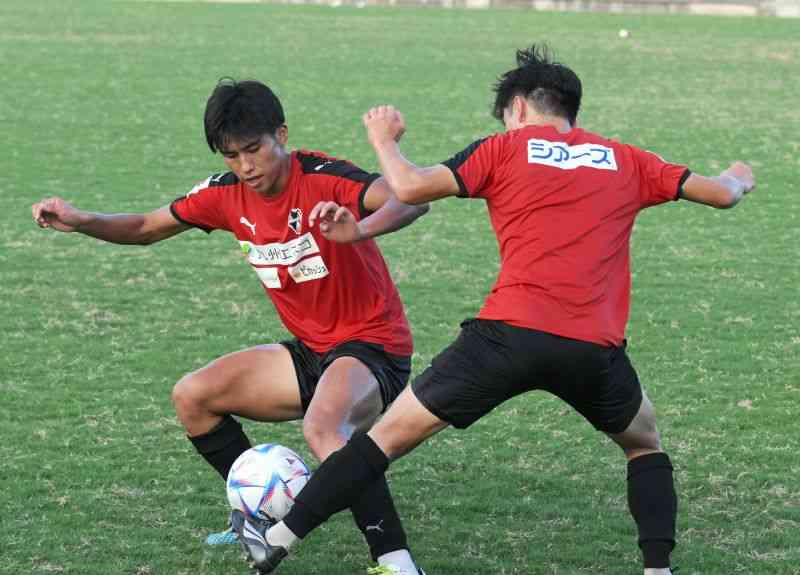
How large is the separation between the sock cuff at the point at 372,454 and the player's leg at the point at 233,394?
0.77m

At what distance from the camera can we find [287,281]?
18.6 feet

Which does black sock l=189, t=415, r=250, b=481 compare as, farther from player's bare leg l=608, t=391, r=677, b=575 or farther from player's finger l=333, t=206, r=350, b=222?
player's bare leg l=608, t=391, r=677, b=575

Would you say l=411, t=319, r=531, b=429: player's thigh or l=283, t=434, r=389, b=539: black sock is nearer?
l=411, t=319, r=531, b=429: player's thigh

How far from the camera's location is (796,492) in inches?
250

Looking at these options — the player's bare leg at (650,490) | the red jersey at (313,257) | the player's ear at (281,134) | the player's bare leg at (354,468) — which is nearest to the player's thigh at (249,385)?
the red jersey at (313,257)

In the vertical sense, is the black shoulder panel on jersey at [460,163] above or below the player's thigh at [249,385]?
above

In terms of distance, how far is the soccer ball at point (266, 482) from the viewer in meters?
5.42

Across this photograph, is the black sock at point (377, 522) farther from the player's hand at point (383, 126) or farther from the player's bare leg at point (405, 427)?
the player's hand at point (383, 126)

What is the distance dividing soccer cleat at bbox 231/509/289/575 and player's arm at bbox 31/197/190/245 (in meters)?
1.38

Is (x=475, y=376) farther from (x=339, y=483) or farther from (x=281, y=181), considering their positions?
(x=281, y=181)

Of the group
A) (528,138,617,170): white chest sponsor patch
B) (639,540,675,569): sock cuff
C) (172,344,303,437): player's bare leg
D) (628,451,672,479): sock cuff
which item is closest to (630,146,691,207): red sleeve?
A: (528,138,617,170): white chest sponsor patch

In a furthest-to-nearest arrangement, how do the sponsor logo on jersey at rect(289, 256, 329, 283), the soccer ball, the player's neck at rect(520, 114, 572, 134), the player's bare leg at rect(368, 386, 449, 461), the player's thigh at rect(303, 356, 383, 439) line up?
1. the sponsor logo on jersey at rect(289, 256, 329, 283)
2. the soccer ball
3. the player's thigh at rect(303, 356, 383, 439)
4. the player's neck at rect(520, 114, 572, 134)
5. the player's bare leg at rect(368, 386, 449, 461)

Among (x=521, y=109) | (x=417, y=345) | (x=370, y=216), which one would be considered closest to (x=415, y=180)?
(x=370, y=216)

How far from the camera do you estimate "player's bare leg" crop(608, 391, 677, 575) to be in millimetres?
5105
